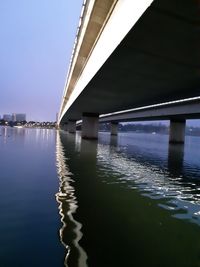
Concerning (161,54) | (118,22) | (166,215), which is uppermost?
(118,22)

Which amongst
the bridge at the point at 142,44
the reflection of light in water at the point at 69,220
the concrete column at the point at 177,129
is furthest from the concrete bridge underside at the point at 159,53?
the concrete column at the point at 177,129

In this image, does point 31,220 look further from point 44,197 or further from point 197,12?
point 197,12

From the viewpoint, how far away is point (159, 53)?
14.2 metres

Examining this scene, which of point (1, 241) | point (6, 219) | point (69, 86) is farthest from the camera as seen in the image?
point (69, 86)

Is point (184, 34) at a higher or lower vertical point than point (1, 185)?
higher

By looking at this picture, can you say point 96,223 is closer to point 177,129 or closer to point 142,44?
point 142,44

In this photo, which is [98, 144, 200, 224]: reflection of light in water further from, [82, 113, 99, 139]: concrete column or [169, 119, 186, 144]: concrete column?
[169, 119, 186, 144]: concrete column

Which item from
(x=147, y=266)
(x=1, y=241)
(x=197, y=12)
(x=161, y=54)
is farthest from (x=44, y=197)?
(x=161, y=54)

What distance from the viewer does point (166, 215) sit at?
852cm

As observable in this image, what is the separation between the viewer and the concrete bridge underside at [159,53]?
982cm

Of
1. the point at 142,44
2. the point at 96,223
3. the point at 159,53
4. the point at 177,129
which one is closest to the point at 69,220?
the point at 96,223

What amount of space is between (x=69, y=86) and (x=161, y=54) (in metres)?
30.5

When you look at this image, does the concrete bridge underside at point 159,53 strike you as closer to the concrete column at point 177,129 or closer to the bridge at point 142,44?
the bridge at point 142,44

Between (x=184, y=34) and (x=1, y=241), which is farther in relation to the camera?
(x=184, y=34)
